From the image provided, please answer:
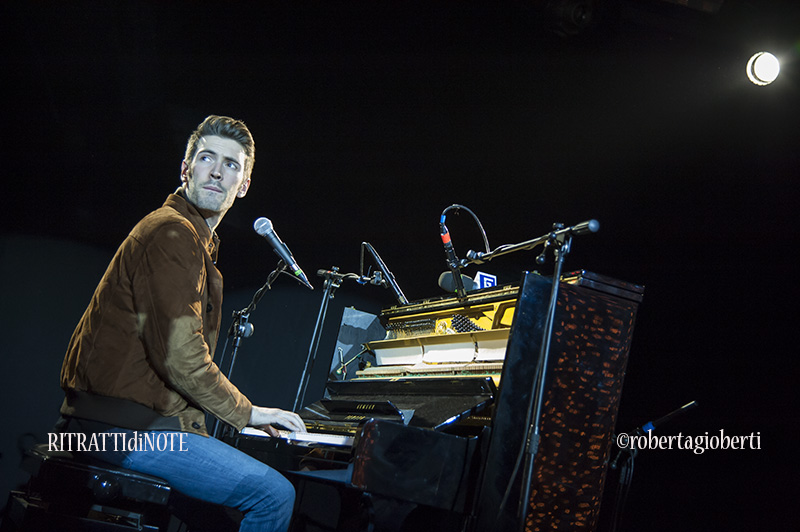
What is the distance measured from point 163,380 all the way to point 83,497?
1.55 feet

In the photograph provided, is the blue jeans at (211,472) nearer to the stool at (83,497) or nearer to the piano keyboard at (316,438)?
the stool at (83,497)

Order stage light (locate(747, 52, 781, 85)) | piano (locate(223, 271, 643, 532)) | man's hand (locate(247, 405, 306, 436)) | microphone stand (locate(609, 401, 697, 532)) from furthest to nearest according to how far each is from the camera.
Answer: stage light (locate(747, 52, 781, 85)), microphone stand (locate(609, 401, 697, 532)), man's hand (locate(247, 405, 306, 436)), piano (locate(223, 271, 643, 532))

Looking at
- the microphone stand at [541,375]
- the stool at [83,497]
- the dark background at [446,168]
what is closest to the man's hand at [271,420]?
the stool at [83,497]

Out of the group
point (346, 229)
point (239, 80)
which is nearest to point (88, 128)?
point (239, 80)

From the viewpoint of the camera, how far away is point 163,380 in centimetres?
221

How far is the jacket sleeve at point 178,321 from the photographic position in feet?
7.02

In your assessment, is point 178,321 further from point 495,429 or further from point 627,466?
point 627,466

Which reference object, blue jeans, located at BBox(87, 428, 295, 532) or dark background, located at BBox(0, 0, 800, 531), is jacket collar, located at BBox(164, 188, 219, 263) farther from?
dark background, located at BBox(0, 0, 800, 531)

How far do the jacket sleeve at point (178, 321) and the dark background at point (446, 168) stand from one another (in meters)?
2.87

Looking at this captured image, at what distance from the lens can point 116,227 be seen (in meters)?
4.75

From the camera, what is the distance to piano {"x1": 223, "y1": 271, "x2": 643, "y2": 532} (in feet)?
7.59

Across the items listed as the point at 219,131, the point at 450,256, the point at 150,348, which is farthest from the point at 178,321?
the point at 450,256

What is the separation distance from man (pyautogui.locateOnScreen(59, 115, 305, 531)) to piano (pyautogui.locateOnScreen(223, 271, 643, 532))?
394 millimetres

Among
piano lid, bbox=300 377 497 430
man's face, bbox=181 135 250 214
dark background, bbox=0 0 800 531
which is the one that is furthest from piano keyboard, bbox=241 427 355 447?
dark background, bbox=0 0 800 531
